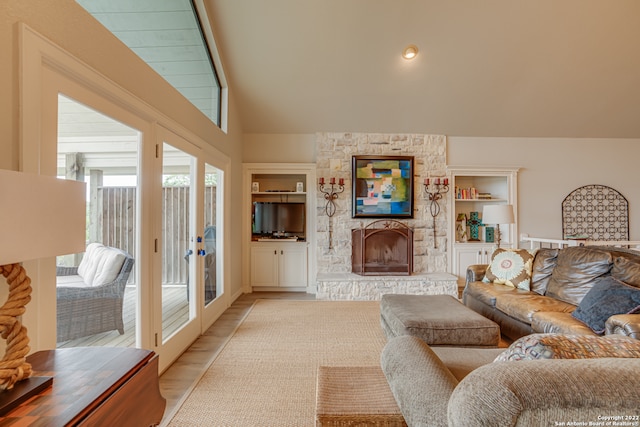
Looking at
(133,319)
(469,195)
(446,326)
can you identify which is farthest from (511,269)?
(133,319)

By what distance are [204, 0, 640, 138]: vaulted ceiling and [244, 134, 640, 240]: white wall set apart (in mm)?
186

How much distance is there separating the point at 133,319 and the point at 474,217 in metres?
5.28

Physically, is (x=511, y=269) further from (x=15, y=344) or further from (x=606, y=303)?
(x=15, y=344)

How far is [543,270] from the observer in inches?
125

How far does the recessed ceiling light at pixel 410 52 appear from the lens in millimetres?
3771

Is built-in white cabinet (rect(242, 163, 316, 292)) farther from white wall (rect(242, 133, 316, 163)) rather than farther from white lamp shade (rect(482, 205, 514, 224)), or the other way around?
white lamp shade (rect(482, 205, 514, 224))

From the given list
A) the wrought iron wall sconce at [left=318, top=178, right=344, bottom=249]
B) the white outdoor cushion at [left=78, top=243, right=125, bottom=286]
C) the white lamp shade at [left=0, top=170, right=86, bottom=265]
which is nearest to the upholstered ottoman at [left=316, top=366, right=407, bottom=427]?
the white lamp shade at [left=0, top=170, right=86, bottom=265]

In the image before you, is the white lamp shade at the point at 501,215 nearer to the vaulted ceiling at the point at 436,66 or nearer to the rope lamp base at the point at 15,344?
the vaulted ceiling at the point at 436,66

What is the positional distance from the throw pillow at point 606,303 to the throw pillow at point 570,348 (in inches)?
52.1

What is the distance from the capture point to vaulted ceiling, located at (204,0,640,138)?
346cm

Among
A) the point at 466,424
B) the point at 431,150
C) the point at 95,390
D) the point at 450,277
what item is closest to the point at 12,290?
the point at 95,390

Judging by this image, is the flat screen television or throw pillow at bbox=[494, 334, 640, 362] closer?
throw pillow at bbox=[494, 334, 640, 362]

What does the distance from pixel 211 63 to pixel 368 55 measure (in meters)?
2.03

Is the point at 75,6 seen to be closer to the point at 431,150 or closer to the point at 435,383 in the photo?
the point at 435,383
